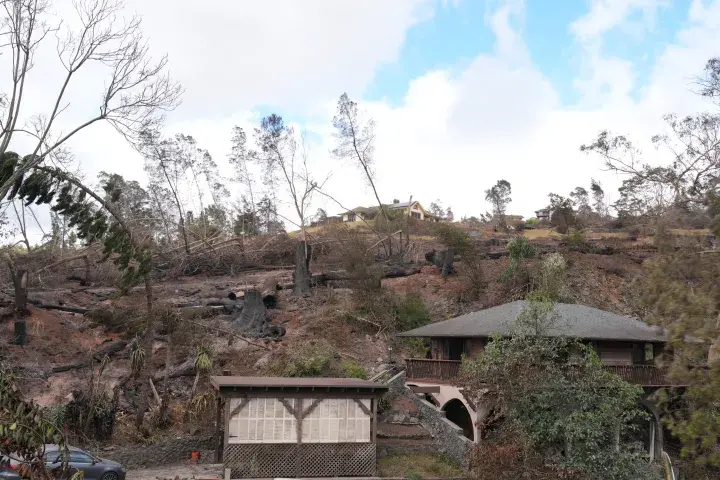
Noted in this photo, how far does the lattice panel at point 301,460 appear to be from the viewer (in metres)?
19.7

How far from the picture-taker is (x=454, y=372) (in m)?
23.6

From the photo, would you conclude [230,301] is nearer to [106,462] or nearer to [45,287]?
[45,287]

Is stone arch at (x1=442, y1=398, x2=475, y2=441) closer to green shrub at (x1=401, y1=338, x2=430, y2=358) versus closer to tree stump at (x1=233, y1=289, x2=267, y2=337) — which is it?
green shrub at (x1=401, y1=338, x2=430, y2=358)

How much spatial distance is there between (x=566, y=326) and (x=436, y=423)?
5.43 metres

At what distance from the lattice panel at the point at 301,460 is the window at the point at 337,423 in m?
0.20

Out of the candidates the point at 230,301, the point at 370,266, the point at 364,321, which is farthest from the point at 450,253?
the point at 230,301

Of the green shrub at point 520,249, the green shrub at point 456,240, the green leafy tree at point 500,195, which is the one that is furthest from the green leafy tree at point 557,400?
the green leafy tree at point 500,195

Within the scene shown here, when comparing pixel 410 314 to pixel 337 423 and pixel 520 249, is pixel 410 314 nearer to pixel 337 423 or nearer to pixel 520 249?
pixel 520 249

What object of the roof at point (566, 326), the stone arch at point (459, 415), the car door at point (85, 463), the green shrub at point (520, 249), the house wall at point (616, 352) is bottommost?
the car door at point (85, 463)

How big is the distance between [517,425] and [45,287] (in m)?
28.7

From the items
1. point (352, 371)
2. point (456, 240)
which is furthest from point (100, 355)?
point (456, 240)

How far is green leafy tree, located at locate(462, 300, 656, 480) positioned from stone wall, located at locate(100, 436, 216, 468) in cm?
875

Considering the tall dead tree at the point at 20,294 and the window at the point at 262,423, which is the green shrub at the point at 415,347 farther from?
the tall dead tree at the point at 20,294

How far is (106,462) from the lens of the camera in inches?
710
